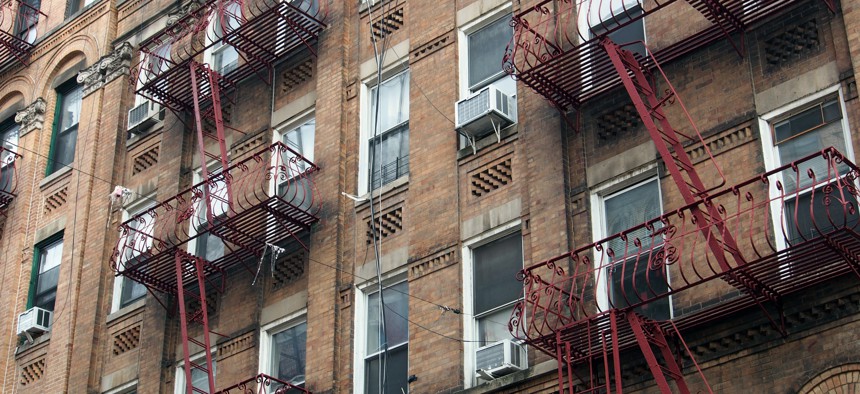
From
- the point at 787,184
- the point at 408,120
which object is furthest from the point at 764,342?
the point at 408,120

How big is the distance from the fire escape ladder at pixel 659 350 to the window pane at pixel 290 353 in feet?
22.8

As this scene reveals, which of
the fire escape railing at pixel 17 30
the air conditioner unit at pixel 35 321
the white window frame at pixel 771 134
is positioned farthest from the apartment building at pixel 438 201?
the fire escape railing at pixel 17 30

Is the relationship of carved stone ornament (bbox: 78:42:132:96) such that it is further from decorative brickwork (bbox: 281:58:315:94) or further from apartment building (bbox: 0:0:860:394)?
decorative brickwork (bbox: 281:58:315:94)

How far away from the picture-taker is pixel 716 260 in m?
18.1

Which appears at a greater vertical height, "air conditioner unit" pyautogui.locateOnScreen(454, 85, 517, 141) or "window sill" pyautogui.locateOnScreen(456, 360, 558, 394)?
"air conditioner unit" pyautogui.locateOnScreen(454, 85, 517, 141)

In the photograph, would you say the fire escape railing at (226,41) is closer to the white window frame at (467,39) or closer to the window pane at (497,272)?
the white window frame at (467,39)

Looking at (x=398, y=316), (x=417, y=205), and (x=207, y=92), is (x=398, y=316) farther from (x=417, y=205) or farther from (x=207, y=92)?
(x=207, y=92)

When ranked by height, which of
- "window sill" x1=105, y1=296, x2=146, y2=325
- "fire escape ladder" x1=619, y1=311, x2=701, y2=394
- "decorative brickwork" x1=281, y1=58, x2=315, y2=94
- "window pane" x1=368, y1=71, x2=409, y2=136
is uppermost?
"decorative brickwork" x1=281, y1=58, x2=315, y2=94

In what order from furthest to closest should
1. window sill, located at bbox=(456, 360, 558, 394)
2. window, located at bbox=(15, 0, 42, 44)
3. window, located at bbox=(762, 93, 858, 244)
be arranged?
window, located at bbox=(15, 0, 42, 44) → window sill, located at bbox=(456, 360, 558, 394) → window, located at bbox=(762, 93, 858, 244)

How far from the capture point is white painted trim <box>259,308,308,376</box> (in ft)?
77.0

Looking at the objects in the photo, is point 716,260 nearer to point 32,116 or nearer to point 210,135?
point 210,135

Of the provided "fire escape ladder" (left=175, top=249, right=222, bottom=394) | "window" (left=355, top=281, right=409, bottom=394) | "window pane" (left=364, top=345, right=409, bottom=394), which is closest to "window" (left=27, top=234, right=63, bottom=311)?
"fire escape ladder" (left=175, top=249, right=222, bottom=394)

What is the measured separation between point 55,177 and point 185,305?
20.3 feet

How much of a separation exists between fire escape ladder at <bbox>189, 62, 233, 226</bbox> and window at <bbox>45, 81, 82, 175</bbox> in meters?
4.86
